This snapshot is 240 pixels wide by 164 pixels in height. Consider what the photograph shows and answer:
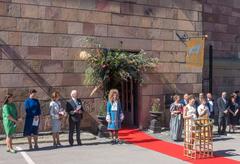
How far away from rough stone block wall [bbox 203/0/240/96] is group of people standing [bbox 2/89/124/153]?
25.0ft

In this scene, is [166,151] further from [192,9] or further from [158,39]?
[192,9]

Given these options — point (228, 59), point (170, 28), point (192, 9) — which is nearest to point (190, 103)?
point (170, 28)

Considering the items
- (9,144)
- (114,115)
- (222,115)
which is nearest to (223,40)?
(222,115)

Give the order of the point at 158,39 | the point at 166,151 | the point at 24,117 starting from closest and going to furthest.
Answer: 1. the point at 166,151
2. the point at 24,117
3. the point at 158,39

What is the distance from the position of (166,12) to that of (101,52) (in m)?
3.58

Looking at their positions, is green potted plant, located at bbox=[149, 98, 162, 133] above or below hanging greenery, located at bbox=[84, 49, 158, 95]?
below

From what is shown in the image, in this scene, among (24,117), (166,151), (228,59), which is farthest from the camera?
(228,59)

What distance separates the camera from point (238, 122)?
1750cm

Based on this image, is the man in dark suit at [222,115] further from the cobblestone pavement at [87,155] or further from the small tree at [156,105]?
the cobblestone pavement at [87,155]

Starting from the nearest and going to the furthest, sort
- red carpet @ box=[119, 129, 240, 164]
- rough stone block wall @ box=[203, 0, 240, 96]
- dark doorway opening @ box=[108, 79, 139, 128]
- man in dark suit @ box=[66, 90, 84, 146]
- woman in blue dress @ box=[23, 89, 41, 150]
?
red carpet @ box=[119, 129, 240, 164]
woman in blue dress @ box=[23, 89, 41, 150]
man in dark suit @ box=[66, 90, 84, 146]
dark doorway opening @ box=[108, 79, 139, 128]
rough stone block wall @ box=[203, 0, 240, 96]

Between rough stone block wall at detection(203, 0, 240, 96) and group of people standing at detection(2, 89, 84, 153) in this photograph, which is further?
rough stone block wall at detection(203, 0, 240, 96)

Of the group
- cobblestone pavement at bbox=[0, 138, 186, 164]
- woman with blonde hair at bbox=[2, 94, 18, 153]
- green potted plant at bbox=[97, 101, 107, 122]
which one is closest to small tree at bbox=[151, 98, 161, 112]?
green potted plant at bbox=[97, 101, 107, 122]

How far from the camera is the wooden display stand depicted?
449 inches

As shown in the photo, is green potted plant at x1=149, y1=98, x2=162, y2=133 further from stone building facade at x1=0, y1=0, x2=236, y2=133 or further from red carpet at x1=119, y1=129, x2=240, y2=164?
red carpet at x1=119, y1=129, x2=240, y2=164
